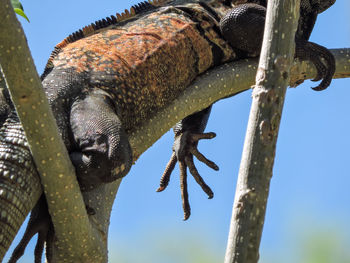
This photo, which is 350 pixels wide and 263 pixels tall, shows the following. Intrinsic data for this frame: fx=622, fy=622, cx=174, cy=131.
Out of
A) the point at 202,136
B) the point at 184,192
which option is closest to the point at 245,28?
the point at 202,136

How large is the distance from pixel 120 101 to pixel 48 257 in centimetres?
141

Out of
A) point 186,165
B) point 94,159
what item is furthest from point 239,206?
point 186,165

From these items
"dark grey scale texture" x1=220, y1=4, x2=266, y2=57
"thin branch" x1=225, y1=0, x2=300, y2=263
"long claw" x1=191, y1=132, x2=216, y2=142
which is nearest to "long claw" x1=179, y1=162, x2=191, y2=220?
"long claw" x1=191, y1=132, x2=216, y2=142

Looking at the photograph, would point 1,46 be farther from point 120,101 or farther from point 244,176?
point 120,101

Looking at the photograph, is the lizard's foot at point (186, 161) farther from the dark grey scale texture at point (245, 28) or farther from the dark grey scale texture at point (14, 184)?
the dark grey scale texture at point (14, 184)

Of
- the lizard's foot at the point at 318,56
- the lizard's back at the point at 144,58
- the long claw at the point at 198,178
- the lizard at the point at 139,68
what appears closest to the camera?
the lizard at the point at 139,68

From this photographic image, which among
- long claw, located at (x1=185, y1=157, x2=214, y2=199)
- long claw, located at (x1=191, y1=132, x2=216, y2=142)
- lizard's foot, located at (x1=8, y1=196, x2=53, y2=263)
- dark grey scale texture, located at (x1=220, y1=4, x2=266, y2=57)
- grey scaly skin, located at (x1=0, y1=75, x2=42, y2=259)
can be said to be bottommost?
lizard's foot, located at (x1=8, y1=196, x2=53, y2=263)

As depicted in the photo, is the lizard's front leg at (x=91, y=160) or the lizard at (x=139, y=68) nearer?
the lizard's front leg at (x=91, y=160)

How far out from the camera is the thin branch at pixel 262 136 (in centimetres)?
278

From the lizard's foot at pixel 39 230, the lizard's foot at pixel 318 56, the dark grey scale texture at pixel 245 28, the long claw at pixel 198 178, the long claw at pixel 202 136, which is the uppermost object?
the dark grey scale texture at pixel 245 28

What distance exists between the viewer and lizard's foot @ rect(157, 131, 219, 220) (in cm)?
611

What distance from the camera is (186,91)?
534 centimetres

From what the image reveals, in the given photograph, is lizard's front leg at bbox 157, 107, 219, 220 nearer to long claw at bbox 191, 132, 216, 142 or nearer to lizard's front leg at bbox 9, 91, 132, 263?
long claw at bbox 191, 132, 216, 142

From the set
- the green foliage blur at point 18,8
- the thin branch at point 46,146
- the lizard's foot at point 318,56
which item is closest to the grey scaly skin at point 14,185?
the thin branch at point 46,146
